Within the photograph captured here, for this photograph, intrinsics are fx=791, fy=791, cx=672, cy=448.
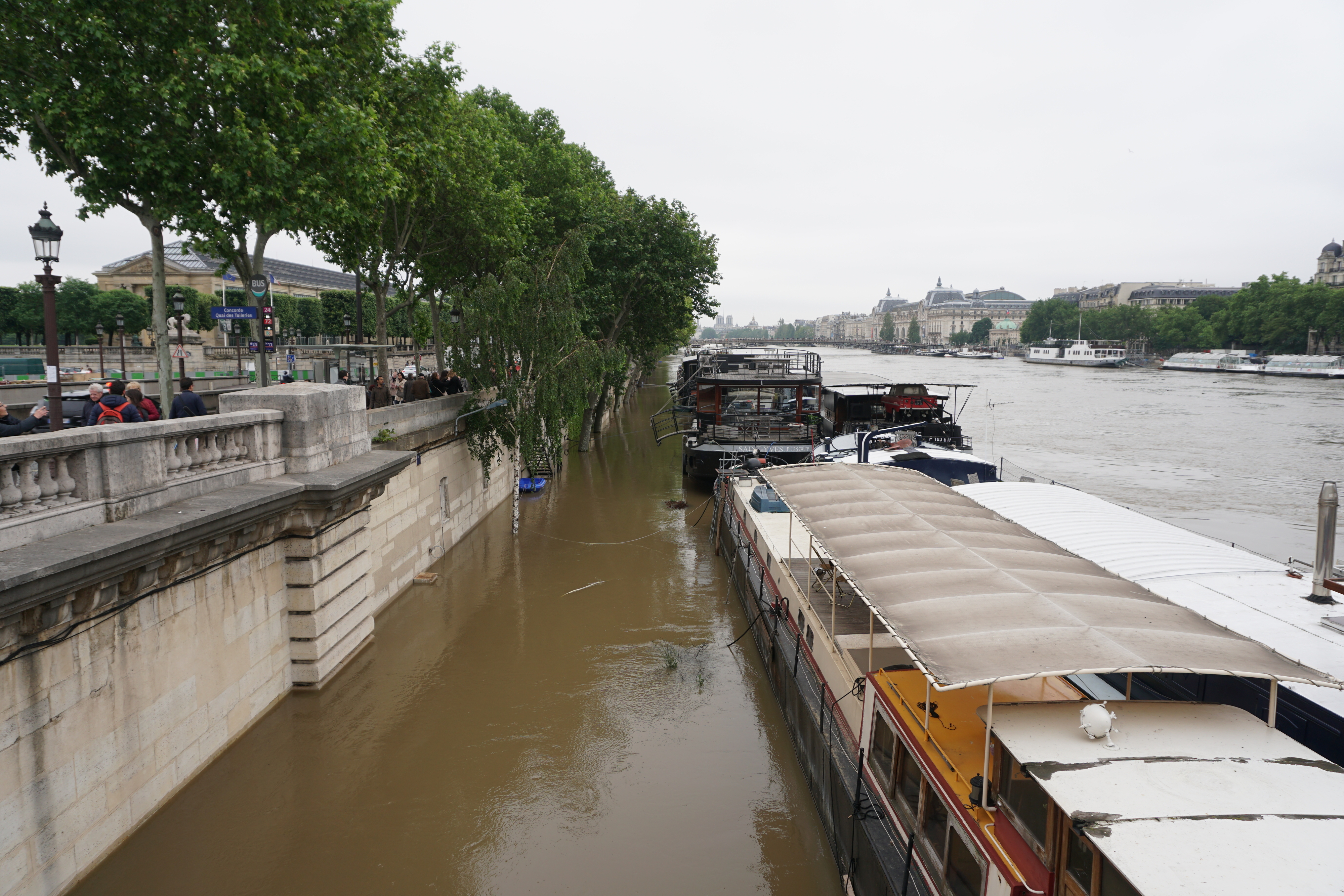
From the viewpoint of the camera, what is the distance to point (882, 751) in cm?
704

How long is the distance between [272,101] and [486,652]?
34.0ft

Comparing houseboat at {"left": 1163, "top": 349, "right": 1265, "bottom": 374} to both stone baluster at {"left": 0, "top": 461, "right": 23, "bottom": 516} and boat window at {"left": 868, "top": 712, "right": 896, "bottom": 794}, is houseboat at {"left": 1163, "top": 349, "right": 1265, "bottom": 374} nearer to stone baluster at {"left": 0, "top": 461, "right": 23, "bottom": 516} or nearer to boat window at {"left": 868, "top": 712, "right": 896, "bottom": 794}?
boat window at {"left": 868, "top": 712, "right": 896, "bottom": 794}

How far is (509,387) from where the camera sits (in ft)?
64.7

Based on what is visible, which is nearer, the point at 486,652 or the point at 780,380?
the point at 486,652

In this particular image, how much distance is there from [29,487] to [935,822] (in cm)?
768

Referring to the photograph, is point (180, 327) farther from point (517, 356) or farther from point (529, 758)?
point (529, 758)

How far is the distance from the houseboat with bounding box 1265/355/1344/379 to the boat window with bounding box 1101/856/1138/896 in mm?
97157

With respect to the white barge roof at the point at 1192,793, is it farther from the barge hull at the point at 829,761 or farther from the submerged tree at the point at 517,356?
the submerged tree at the point at 517,356

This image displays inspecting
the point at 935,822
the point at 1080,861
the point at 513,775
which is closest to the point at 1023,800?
the point at 1080,861

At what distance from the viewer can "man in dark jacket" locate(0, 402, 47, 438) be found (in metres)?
9.98

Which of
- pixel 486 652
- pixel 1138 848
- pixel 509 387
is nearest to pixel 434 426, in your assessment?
pixel 509 387

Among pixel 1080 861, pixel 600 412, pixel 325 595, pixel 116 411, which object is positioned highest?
pixel 116 411

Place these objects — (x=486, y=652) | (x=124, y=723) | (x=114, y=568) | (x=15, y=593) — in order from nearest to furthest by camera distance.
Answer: (x=15, y=593)
(x=114, y=568)
(x=124, y=723)
(x=486, y=652)

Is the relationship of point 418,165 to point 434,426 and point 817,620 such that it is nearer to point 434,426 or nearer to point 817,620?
point 434,426
